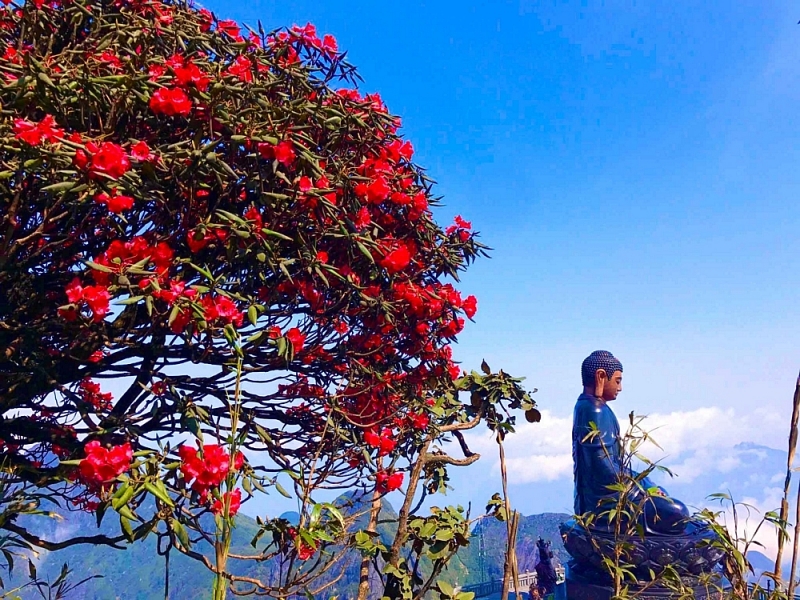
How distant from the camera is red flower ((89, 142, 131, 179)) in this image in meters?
2.68

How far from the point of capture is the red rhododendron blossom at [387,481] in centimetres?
434

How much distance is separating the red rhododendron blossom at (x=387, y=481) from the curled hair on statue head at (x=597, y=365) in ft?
18.6

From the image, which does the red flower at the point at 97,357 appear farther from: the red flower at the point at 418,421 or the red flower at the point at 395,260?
the red flower at the point at 418,421

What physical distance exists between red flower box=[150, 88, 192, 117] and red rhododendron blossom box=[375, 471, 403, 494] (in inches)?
112

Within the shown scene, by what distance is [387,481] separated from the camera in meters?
4.39

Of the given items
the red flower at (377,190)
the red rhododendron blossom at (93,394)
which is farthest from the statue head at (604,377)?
the red rhododendron blossom at (93,394)

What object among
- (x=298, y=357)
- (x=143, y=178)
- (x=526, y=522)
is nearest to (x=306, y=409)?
(x=298, y=357)

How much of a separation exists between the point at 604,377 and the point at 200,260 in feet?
Answer: 24.0

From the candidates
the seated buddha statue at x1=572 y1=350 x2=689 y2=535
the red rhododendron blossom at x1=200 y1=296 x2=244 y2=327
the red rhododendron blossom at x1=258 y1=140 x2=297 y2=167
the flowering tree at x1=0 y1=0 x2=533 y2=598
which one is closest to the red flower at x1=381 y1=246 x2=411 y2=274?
the flowering tree at x1=0 y1=0 x2=533 y2=598

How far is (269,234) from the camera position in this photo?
10.6 feet

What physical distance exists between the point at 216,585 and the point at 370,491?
3078mm

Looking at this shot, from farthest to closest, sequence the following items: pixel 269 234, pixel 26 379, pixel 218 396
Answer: pixel 218 396 < pixel 26 379 < pixel 269 234

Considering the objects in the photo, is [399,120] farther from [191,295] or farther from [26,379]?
[26,379]

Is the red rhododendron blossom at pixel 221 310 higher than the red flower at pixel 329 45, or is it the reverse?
the red flower at pixel 329 45
